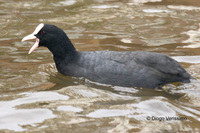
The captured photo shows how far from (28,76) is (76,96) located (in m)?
1.29

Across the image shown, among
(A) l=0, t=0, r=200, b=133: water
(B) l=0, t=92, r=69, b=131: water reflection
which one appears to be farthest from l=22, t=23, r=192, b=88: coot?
(B) l=0, t=92, r=69, b=131: water reflection

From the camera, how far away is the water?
4.68m

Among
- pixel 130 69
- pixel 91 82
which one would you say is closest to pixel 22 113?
pixel 91 82

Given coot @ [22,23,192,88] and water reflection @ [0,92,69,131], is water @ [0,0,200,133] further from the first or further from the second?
coot @ [22,23,192,88]

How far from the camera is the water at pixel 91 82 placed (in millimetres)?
4676

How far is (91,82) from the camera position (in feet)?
→ 20.1

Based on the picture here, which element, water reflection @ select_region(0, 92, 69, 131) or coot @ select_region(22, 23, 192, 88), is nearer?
water reflection @ select_region(0, 92, 69, 131)

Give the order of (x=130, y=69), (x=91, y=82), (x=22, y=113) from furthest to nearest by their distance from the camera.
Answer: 1. (x=91, y=82)
2. (x=130, y=69)
3. (x=22, y=113)

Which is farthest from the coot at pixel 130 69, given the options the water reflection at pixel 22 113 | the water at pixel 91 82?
the water reflection at pixel 22 113

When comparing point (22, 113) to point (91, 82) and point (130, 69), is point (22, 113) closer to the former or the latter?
point (91, 82)

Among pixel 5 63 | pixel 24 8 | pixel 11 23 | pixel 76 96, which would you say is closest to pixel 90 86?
pixel 76 96

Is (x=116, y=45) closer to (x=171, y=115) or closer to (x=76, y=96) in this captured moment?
(x=76, y=96)

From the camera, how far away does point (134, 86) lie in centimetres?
595

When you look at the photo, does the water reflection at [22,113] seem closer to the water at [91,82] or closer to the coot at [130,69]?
the water at [91,82]
